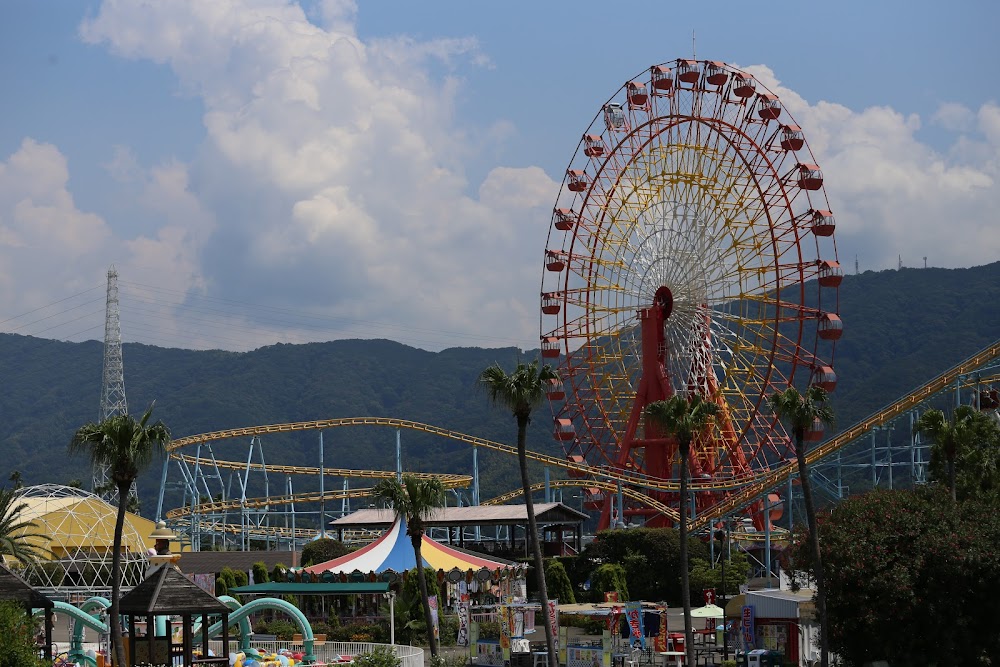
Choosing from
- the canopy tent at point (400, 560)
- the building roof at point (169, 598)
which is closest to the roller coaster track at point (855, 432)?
the canopy tent at point (400, 560)

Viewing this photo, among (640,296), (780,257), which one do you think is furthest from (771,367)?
(640,296)

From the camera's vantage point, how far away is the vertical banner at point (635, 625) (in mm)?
38375

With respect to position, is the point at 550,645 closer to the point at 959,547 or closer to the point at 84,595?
the point at 959,547

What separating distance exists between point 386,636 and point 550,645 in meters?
12.6

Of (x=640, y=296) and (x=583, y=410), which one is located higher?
(x=640, y=296)

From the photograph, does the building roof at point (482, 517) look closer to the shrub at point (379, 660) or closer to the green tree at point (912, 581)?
the green tree at point (912, 581)

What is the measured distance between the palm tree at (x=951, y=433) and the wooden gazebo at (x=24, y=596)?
79.7ft

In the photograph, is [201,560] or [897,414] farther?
[201,560]

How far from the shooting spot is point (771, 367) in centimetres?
6706

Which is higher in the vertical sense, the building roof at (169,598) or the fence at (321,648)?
the building roof at (169,598)

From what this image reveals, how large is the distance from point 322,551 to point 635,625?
28.3 meters

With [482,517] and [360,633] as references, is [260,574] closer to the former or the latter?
[360,633]

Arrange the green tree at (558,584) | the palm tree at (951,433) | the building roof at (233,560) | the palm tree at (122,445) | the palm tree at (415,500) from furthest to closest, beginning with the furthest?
1. the building roof at (233,560)
2. the green tree at (558,584)
3. the palm tree at (415,500)
4. the palm tree at (951,433)
5. the palm tree at (122,445)

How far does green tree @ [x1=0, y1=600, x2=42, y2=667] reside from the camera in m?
26.3
